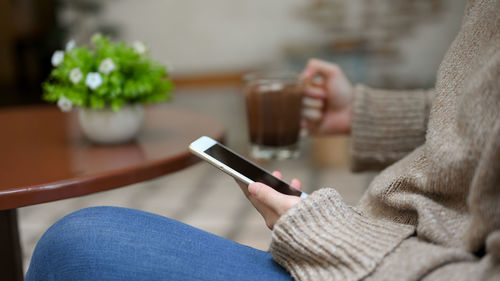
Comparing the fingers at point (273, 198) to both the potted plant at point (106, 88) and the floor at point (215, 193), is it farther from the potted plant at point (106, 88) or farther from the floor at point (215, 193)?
the floor at point (215, 193)

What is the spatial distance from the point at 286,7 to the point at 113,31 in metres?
1.11

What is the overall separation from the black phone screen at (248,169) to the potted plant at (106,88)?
0.38 m

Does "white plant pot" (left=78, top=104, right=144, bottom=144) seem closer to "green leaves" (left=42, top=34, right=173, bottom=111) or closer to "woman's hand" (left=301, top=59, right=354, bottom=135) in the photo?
"green leaves" (left=42, top=34, right=173, bottom=111)

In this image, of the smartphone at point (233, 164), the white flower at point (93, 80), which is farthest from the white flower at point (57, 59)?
the smartphone at point (233, 164)

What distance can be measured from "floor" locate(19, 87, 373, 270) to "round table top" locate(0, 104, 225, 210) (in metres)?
0.59

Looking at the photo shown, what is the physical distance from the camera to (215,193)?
2.35 metres

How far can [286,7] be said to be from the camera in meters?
3.16

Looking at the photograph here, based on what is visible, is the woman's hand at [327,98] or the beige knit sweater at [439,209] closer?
the beige knit sweater at [439,209]

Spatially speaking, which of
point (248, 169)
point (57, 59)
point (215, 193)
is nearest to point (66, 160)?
point (57, 59)

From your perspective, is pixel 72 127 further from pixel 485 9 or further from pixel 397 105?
pixel 485 9

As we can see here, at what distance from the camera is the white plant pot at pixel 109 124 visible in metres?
1.04

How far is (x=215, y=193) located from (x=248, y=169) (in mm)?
1655

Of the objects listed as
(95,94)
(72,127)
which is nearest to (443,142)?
(95,94)

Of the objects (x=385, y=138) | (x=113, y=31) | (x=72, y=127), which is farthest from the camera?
(x=113, y=31)
